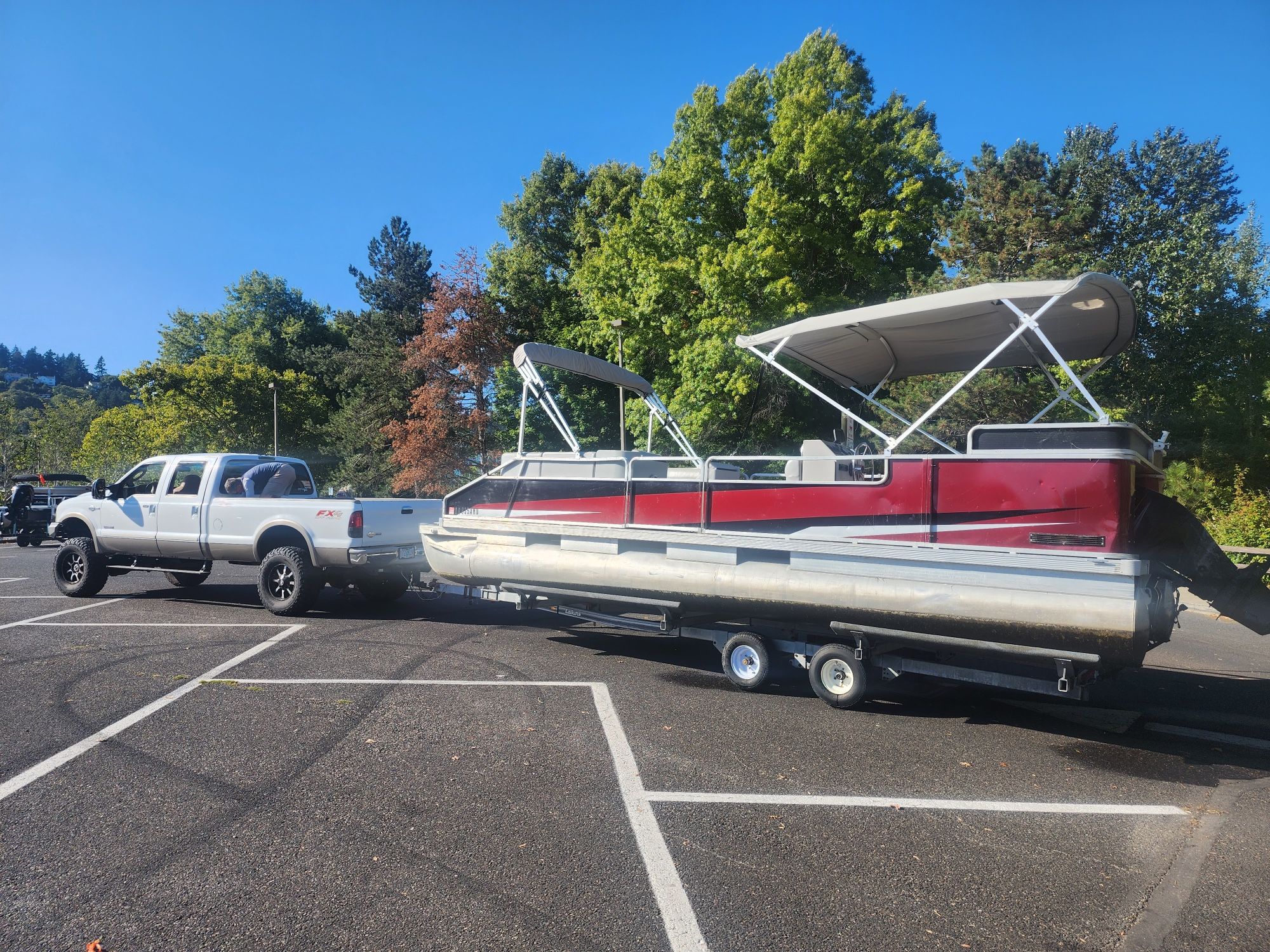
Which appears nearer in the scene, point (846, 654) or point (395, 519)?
point (846, 654)

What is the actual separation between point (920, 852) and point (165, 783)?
12.9 feet

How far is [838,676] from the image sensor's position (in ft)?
19.5

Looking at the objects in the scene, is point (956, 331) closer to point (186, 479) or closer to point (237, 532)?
point (237, 532)

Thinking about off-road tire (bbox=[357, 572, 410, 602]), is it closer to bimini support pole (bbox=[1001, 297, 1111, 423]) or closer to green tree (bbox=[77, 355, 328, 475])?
bimini support pole (bbox=[1001, 297, 1111, 423])

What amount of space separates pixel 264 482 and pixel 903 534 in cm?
850

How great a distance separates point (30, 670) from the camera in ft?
21.8

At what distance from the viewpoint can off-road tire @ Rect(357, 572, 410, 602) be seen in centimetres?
960

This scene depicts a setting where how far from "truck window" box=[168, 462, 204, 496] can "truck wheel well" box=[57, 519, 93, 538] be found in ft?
5.19

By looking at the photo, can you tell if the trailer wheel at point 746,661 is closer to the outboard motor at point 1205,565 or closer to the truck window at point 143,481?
the outboard motor at point 1205,565

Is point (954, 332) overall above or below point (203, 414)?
below

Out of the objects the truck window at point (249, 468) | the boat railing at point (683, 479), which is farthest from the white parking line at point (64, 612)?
the boat railing at point (683, 479)

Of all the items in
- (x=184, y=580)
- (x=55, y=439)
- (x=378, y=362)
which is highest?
(x=378, y=362)

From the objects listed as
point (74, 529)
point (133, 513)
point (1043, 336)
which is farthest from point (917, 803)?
point (74, 529)

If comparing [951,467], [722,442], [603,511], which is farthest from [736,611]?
[722,442]
